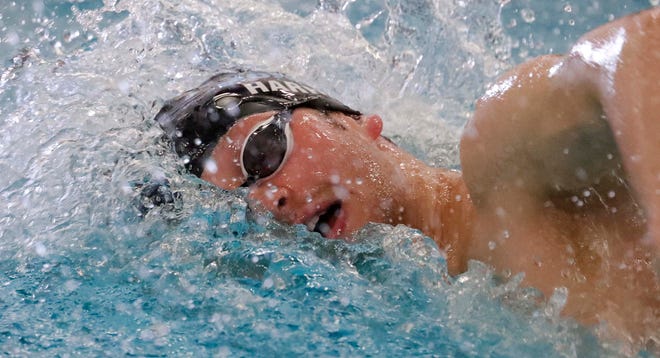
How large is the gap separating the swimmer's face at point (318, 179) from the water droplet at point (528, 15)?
1966 mm

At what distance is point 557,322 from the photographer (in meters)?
1.20

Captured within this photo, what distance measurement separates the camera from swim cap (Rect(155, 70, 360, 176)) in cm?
166

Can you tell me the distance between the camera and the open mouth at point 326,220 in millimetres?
1594

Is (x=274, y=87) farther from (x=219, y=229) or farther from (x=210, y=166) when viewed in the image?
(x=219, y=229)

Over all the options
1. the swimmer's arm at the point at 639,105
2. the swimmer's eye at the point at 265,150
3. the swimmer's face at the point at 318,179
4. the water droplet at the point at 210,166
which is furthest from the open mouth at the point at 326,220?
the swimmer's arm at the point at 639,105

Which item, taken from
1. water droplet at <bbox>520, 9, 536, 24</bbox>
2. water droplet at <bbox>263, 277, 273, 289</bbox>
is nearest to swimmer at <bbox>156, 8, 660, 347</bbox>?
water droplet at <bbox>263, 277, 273, 289</bbox>

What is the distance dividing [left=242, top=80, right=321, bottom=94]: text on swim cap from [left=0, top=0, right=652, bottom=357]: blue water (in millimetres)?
272

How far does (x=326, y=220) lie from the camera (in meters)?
1.62

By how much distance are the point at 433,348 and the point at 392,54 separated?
5.49ft

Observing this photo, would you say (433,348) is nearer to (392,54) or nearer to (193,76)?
(193,76)

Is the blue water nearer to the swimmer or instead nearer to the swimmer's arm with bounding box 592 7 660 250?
the swimmer

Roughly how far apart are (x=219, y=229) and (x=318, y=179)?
0.25 m

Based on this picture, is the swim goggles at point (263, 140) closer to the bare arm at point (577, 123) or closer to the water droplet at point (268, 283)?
the water droplet at point (268, 283)

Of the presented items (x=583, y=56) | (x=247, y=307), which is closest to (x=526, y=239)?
Answer: (x=583, y=56)
